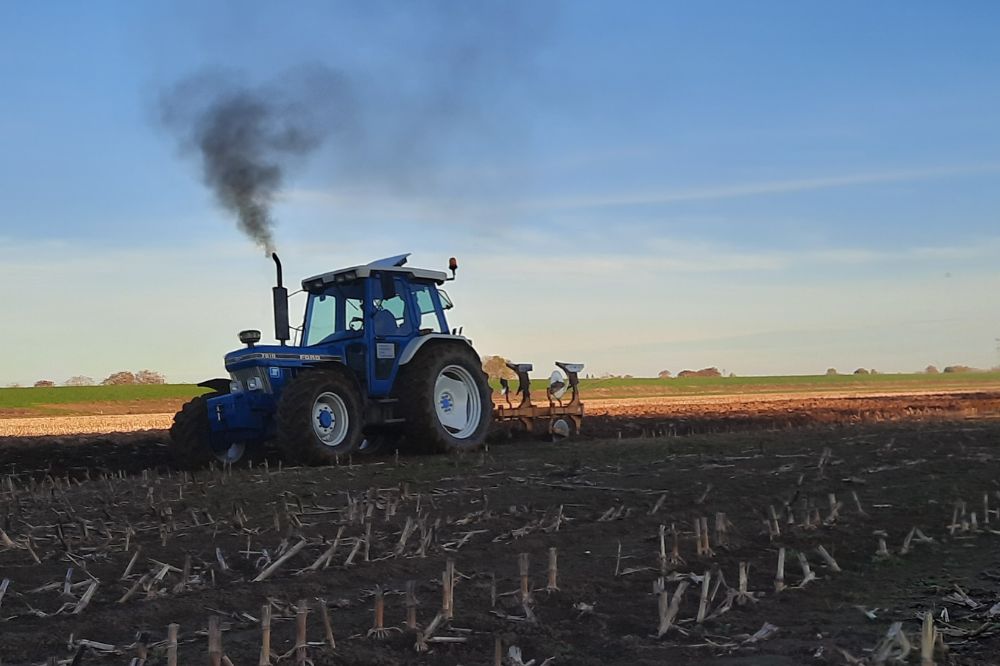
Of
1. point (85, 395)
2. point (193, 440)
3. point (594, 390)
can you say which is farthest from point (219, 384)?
point (594, 390)

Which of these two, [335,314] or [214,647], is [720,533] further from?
[335,314]

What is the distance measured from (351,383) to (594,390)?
144 feet

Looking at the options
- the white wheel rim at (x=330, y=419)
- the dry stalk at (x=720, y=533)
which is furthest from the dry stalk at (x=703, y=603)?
the white wheel rim at (x=330, y=419)

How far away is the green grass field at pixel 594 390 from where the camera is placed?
4012 cm

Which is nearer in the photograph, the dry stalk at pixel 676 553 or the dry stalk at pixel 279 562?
the dry stalk at pixel 279 562

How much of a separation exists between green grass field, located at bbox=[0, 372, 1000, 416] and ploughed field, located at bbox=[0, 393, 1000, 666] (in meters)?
30.5

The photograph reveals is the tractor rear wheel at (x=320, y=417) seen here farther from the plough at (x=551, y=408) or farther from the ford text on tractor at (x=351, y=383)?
the plough at (x=551, y=408)

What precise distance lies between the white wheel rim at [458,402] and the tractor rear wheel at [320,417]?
163 cm

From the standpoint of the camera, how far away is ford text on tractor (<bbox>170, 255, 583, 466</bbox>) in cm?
1177

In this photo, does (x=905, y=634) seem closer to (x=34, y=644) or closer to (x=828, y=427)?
(x=34, y=644)

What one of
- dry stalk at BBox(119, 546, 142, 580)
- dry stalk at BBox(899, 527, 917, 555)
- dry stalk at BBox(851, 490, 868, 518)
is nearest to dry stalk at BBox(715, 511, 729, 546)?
dry stalk at BBox(899, 527, 917, 555)

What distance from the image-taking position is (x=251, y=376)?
39.9 ft

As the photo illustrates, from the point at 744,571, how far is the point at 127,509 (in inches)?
191

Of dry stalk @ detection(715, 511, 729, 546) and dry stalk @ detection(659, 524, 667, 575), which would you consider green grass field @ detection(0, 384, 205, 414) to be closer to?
dry stalk @ detection(715, 511, 729, 546)
